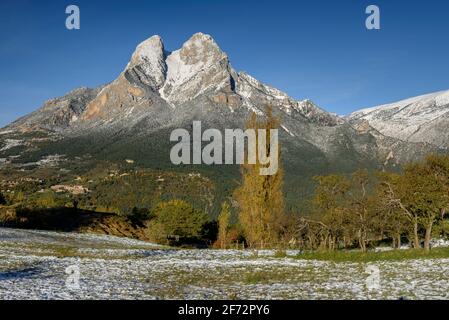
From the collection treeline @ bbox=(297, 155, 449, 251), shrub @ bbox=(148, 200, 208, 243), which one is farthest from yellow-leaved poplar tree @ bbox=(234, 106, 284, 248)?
shrub @ bbox=(148, 200, 208, 243)

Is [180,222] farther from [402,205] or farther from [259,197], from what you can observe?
[402,205]

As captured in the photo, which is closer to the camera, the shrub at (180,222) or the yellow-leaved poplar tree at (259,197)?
the yellow-leaved poplar tree at (259,197)

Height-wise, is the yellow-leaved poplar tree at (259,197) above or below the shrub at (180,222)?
above

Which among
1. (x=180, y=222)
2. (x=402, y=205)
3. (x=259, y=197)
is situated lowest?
(x=180, y=222)

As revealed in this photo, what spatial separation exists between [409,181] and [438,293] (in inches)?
1251

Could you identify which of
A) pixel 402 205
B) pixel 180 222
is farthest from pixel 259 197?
pixel 180 222

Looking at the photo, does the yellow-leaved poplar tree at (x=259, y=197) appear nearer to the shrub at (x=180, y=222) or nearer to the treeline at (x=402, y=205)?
the treeline at (x=402, y=205)

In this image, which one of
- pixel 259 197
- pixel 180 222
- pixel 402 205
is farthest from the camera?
pixel 180 222

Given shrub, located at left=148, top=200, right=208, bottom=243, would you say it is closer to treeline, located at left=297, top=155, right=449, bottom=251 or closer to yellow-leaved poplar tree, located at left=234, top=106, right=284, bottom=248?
treeline, located at left=297, top=155, right=449, bottom=251

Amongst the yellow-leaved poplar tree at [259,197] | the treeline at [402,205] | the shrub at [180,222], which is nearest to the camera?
the treeline at [402,205]

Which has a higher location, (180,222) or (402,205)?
(402,205)

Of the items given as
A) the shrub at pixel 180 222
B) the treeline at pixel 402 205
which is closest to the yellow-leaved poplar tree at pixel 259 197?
the treeline at pixel 402 205

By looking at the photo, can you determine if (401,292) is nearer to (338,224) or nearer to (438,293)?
(438,293)
